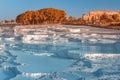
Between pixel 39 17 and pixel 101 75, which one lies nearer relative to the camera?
pixel 101 75

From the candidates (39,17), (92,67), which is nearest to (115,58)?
(92,67)

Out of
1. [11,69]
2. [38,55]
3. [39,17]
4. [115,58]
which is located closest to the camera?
[11,69]

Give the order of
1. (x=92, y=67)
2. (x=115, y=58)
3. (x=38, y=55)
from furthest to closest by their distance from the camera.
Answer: (x=38, y=55)
(x=115, y=58)
(x=92, y=67)

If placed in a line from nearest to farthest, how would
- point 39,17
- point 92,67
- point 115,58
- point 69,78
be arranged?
point 69,78 < point 92,67 < point 115,58 < point 39,17

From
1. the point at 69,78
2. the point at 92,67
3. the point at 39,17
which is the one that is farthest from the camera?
the point at 39,17

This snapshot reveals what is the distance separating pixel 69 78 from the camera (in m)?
7.22

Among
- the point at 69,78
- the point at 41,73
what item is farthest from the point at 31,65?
the point at 69,78

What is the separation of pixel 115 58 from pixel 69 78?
2885 millimetres

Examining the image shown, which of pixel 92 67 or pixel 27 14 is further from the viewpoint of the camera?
pixel 27 14

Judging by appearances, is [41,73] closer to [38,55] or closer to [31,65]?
[31,65]

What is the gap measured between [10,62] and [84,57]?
2143mm

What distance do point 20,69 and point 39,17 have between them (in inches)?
1572

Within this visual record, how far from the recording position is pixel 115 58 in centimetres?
975

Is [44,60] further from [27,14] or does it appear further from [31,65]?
[27,14]
